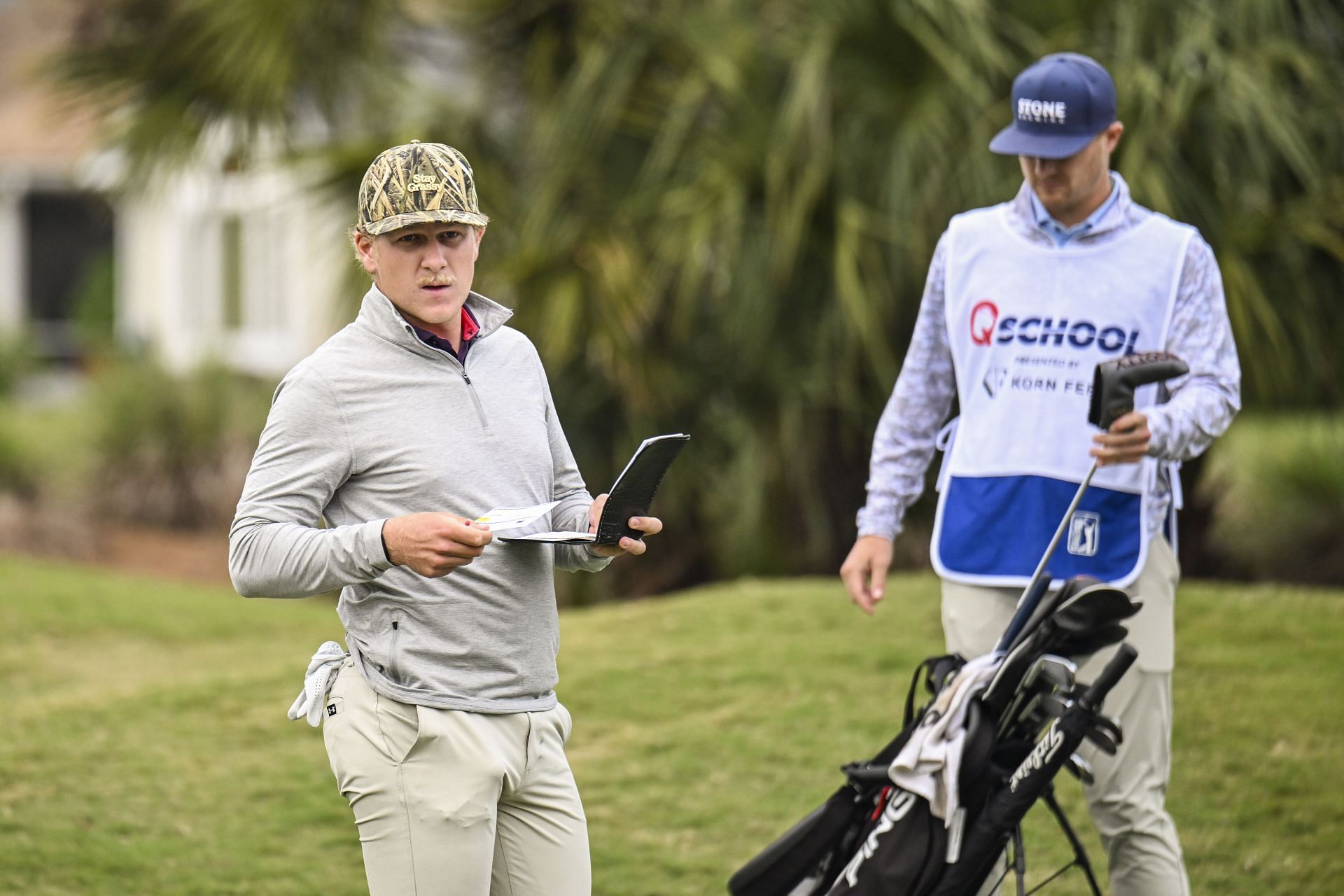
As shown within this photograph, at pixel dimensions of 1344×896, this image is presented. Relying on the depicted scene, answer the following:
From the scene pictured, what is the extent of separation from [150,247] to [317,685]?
22334 mm

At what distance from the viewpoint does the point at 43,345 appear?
2562cm

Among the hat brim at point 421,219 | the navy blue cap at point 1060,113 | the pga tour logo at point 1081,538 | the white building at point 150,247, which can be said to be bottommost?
the pga tour logo at point 1081,538

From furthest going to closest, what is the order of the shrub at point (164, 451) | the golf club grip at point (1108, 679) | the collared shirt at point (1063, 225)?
the shrub at point (164, 451) → the collared shirt at point (1063, 225) → the golf club grip at point (1108, 679)

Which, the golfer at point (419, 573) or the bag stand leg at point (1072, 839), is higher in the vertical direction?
the golfer at point (419, 573)

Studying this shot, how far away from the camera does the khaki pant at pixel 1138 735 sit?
3668 millimetres

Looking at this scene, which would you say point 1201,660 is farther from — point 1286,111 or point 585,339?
point 585,339

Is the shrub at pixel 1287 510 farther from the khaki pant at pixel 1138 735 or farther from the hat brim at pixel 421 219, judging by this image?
the hat brim at pixel 421 219

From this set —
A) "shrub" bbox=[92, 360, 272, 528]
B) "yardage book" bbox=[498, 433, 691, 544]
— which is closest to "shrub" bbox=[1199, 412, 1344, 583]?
"yardage book" bbox=[498, 433, 691, 544]

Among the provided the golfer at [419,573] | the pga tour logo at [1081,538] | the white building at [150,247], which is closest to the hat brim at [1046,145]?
the pga tour logo at [1081,538]

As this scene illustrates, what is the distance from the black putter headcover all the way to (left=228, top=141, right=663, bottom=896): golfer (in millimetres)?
1037

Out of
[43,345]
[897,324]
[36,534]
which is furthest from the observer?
[43,345]

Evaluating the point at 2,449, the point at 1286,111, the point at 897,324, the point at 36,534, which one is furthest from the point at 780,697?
the point at 2,449

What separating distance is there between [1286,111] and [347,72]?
530 centimetres

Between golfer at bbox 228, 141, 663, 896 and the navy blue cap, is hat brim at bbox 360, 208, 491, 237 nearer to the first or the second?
golfer at bbox 228, 141, 663, 896
